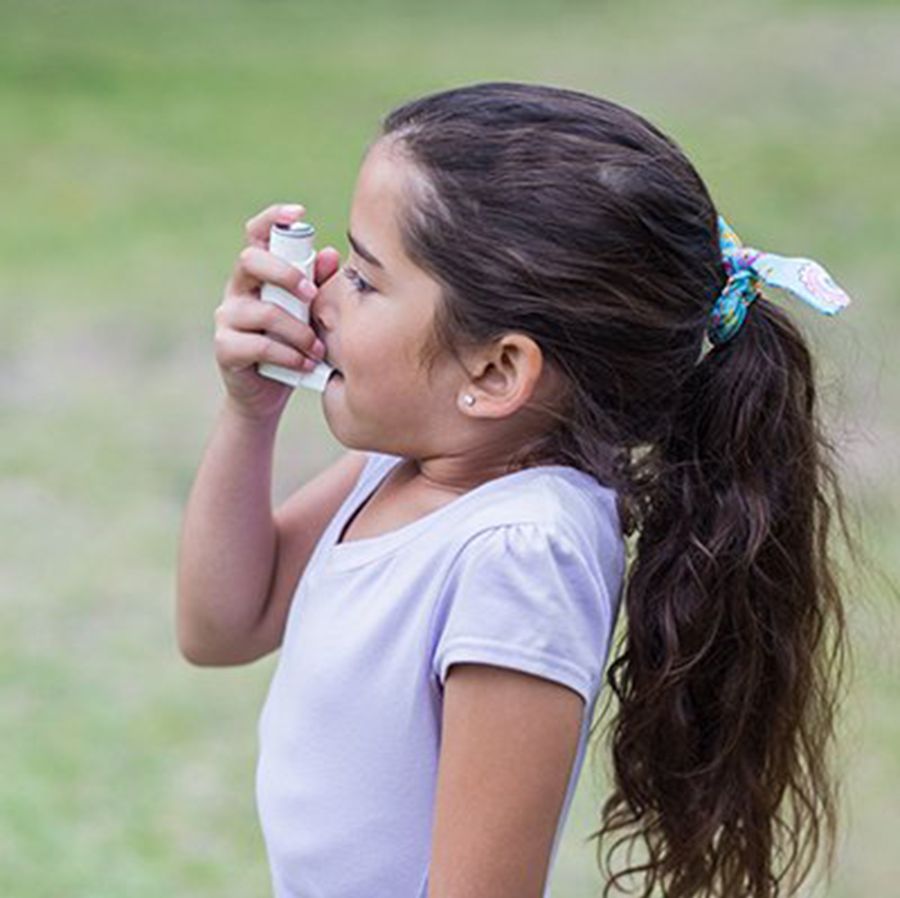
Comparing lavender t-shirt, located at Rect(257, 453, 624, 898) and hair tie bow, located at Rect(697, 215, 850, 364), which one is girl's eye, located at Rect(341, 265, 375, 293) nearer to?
lavender t-shirt, located at Rect(257, 453, 624, 898)

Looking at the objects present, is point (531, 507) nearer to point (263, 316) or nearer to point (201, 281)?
point (263, 316)

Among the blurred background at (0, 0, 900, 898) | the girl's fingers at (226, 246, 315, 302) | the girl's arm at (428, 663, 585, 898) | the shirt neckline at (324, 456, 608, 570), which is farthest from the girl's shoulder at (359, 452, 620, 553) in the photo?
the blurred background at (0, 0, 900, 898)

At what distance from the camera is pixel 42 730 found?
3.90 metres

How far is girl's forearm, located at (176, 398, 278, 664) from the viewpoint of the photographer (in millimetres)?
1968

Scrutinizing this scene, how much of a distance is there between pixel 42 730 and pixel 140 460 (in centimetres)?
147

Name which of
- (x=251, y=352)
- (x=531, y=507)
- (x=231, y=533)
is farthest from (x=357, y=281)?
(x=231, y=533)

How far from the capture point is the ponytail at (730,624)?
5.82 feet

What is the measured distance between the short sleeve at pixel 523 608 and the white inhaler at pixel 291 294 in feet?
0.83

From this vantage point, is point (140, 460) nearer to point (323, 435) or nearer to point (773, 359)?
point (323, 435)

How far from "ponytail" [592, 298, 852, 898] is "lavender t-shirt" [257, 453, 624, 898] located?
0.28 feet

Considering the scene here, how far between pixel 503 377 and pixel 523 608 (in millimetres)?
217

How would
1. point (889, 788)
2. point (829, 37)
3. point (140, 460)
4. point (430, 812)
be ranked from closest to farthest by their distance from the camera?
point (430, 812)
point (889, 788)
point (140, 460)
point (829, 37)

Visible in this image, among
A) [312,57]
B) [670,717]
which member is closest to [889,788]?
[670,717]

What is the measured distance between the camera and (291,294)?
1.76 meters
